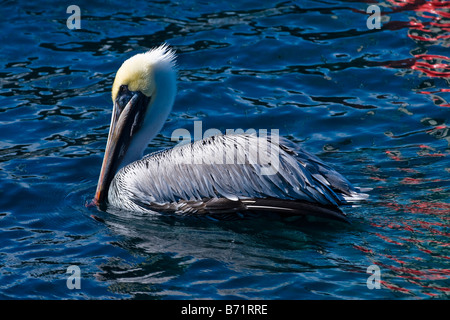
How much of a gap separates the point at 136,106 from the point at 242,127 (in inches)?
53.8

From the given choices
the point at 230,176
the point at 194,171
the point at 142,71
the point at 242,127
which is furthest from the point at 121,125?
the point at 242,127

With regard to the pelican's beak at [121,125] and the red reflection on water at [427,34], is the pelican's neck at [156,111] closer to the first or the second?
the pelican's beak at [121,125]

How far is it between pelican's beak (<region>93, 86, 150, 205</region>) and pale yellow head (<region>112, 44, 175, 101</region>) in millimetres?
50

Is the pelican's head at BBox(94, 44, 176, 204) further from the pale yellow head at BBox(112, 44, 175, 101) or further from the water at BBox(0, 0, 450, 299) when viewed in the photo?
the water at BBox(0, 0, 450, 299)

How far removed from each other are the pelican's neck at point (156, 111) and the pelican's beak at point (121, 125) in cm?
5

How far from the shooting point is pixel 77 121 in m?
6.98

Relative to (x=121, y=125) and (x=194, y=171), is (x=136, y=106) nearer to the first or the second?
(x=121, y=125)

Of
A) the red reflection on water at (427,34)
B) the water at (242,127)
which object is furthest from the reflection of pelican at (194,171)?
the red reflection on water at (427,34)

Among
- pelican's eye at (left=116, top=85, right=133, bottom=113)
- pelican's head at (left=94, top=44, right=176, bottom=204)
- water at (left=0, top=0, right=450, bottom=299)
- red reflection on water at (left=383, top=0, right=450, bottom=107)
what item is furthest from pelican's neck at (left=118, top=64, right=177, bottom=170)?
red reflection on water at (left=383, top=0, right=450, bottom=107)

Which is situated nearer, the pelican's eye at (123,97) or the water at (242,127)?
the water at (242,127)

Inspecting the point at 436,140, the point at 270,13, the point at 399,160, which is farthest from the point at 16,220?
the point at 270,13

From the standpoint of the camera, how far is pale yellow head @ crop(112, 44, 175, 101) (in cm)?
571

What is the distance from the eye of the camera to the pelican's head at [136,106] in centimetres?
573
